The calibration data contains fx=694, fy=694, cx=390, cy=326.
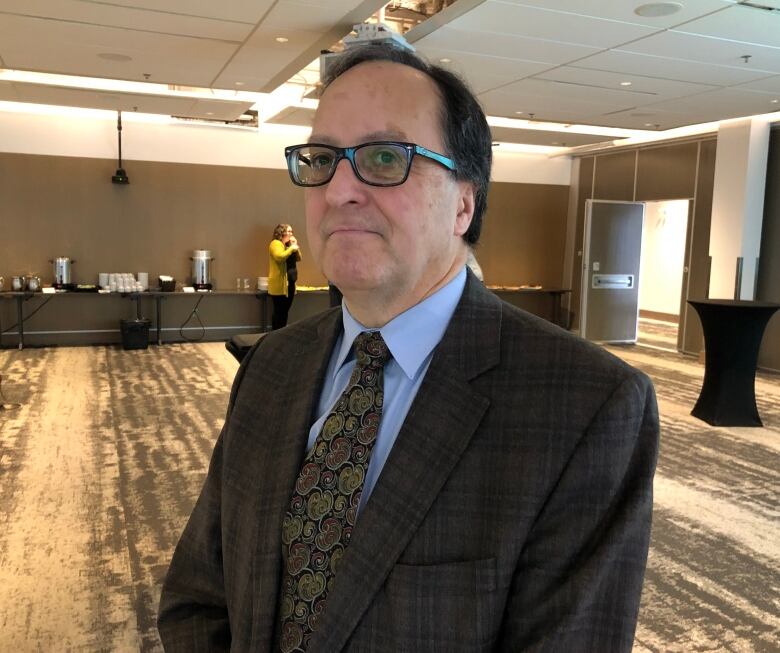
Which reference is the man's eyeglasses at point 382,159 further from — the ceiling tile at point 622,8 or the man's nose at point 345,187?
the ceiling tile at point 622,8

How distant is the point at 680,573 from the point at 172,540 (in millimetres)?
2628

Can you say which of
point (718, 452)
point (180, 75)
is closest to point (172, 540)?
point (718, 452)

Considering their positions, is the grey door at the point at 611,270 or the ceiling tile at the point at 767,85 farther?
the grey door at the point at 611,270

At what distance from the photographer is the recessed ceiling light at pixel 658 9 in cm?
456

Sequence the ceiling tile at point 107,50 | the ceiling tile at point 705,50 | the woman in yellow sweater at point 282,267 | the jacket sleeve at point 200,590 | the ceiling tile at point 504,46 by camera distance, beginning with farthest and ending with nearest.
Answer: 1. the woman in yellow sweater at point 282,267
2. the ceiling tile at point 107,50
3. the ceiling tile at point 504,46
4. the ceiling tile at point 705,50
5. the jacket sleeve at point 200,590

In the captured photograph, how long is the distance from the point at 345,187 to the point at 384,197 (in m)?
0.06

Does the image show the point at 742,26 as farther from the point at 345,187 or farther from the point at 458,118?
the point at 345,187

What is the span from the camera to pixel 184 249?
415 inches

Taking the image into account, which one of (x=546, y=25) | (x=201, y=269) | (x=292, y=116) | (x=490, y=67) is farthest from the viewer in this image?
(x=201, y=269)

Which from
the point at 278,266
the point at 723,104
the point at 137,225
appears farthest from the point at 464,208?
the point at 137,225

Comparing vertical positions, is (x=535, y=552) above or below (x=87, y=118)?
below

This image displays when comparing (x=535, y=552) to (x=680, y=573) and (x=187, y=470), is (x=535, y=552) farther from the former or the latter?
(x=187, y=470)

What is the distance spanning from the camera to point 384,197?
1.10 meters

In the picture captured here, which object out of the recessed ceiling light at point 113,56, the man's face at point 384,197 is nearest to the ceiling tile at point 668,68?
the recessed ceiling light at point 113,56
